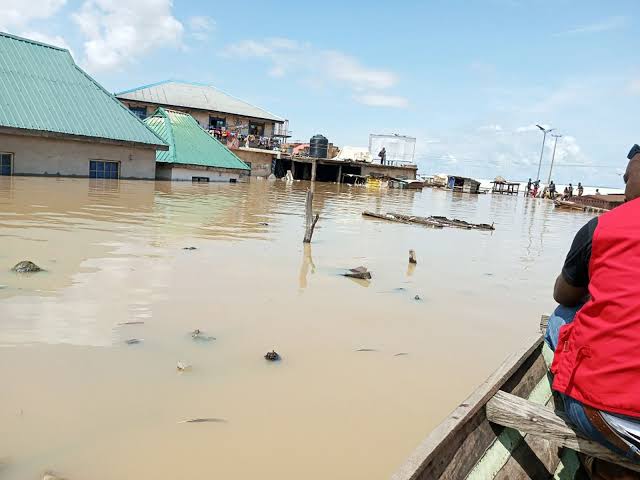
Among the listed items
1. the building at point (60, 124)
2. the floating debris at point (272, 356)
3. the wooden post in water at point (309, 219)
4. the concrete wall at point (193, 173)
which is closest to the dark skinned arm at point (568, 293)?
the floating debris at point (272, 356)

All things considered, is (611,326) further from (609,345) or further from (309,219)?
(309,219)

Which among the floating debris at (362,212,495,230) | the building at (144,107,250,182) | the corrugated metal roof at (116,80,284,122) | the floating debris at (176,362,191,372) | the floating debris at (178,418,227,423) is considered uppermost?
the corrugated metal roof at (116,80,284,122)

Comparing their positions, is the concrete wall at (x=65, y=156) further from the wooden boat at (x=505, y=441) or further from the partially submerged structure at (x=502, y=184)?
the partially submerged structure at (x=502, y=184)

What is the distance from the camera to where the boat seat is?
2.36 metres

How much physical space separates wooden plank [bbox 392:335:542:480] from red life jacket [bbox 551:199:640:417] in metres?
0.47

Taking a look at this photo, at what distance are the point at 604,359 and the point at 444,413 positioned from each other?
2.17m

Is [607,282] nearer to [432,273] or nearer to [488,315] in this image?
[488,315]

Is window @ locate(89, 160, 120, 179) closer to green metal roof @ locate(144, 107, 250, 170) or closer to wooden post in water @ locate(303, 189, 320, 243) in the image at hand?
green metal roof @ locate(144, 107, 250, 170)

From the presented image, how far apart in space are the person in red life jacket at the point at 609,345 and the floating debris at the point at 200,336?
11.3 ft

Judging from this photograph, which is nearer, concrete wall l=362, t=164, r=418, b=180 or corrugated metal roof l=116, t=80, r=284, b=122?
corrugated metal roof l=116, t=80, r=284, b=122

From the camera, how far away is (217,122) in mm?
42562

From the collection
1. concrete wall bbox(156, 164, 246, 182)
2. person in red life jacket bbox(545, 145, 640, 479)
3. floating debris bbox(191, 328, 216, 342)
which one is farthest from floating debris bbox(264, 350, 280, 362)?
concrete wall bbox(156, 164, 246, 182)

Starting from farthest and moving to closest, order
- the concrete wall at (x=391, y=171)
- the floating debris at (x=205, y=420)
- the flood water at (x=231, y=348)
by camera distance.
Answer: the concrete wall at (x=391, y=171) → the floating debris at (x=205, y=420) → the flood water at (x=231, y=348)

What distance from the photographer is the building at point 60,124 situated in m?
20.2
